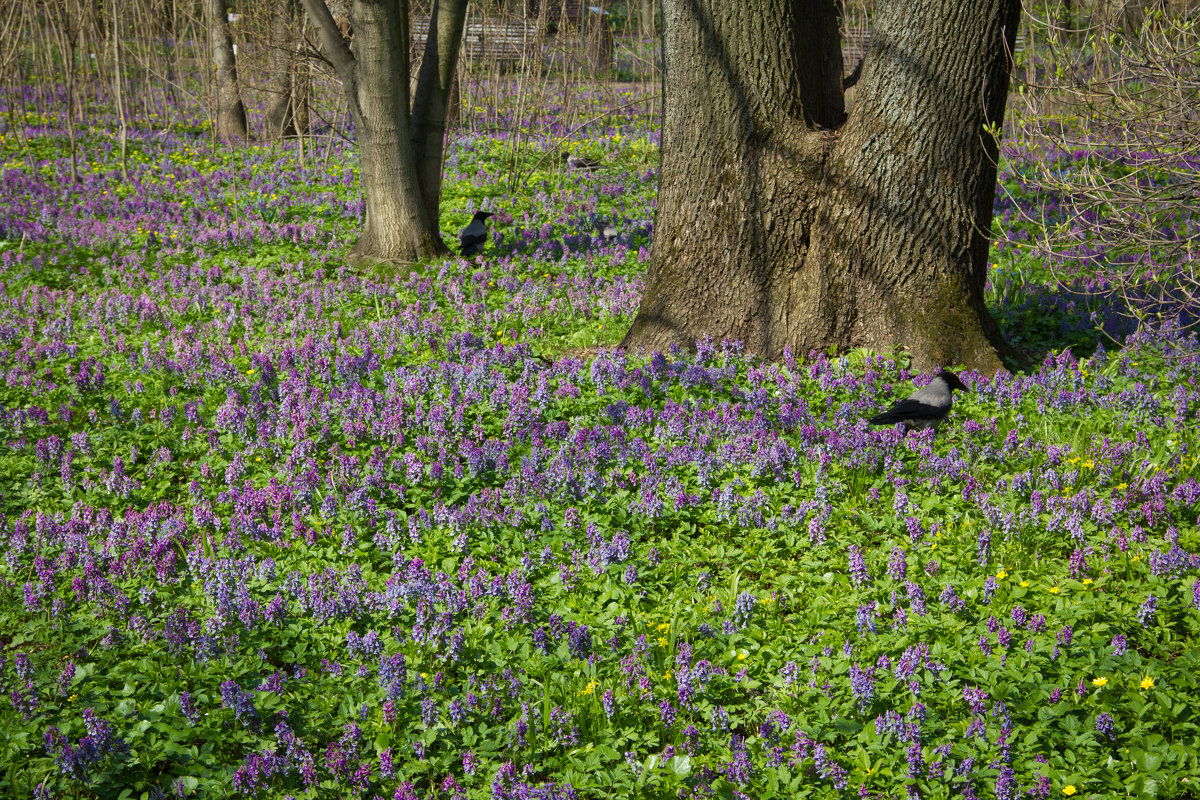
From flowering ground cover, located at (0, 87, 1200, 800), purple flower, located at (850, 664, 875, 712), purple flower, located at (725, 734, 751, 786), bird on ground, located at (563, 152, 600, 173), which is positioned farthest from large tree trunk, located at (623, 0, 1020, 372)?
bird on ground, located at (563, 152, 600, 173)

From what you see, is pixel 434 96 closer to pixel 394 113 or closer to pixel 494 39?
pixel 394 113

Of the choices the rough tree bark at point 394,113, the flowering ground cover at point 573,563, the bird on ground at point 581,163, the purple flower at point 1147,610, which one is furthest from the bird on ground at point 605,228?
the purple flower at point 1147,610

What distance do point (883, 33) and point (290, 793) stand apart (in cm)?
494

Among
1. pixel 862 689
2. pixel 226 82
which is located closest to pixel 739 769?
pixel 862 689

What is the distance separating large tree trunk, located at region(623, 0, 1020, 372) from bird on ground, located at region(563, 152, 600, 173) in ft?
21.8

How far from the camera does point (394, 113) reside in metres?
7.73

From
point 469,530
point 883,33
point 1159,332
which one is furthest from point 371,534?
point 1159,332

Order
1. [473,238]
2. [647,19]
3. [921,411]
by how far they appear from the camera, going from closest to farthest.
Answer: [921,411]
[473,238]
[647,19]

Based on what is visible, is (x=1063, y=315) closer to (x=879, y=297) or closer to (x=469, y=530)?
(x=879, y=297)

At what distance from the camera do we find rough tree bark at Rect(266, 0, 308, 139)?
468 inches

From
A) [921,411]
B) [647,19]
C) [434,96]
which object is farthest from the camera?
[647,19]

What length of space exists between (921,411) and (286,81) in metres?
12.6

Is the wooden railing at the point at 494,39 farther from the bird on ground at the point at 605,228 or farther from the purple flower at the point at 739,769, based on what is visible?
the purple flower at the point at 739,769

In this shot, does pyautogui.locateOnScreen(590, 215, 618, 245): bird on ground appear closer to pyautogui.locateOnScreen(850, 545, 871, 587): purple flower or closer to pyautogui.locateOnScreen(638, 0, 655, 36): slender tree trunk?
pyautogui.locateOnScreen(850, 545, 871, 587): purple flower
